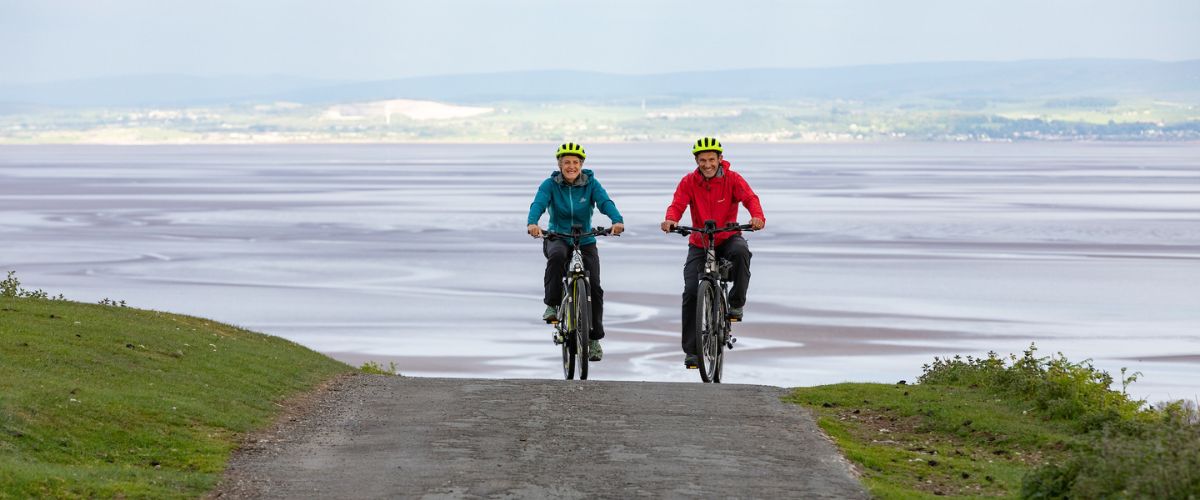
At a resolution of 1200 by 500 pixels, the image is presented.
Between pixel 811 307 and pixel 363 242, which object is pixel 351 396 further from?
pixel 363 242

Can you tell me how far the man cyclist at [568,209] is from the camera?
15.4 meters

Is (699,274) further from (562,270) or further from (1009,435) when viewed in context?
(1009,435)

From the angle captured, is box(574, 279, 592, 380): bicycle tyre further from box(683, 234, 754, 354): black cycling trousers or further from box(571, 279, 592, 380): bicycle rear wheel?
box(683, 234, 754, 354): black cycling trousers

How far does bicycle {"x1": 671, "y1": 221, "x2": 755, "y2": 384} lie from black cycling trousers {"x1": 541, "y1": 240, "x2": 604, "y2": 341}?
2.76ft

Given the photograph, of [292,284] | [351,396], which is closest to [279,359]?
[351,396]

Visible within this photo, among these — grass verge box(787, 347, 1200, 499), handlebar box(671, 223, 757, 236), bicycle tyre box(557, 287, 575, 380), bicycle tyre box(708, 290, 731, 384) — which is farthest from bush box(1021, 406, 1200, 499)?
bicycle tyre box(557, 287, 575, 380)

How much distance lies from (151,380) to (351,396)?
170 centimetres

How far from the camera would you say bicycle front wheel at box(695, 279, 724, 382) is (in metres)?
15.5

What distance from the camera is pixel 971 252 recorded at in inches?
1890

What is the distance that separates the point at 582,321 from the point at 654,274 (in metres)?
25.6

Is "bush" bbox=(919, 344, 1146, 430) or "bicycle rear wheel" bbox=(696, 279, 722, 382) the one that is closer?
"bush" bbox=(919, 344, 1146, 430)

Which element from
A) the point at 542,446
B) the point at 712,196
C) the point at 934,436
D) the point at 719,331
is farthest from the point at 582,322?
the point at 542,446

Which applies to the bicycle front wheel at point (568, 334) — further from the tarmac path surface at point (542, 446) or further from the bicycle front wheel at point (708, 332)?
the tarmac path surface at point (542, 446)

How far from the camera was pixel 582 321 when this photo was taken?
623 inches
